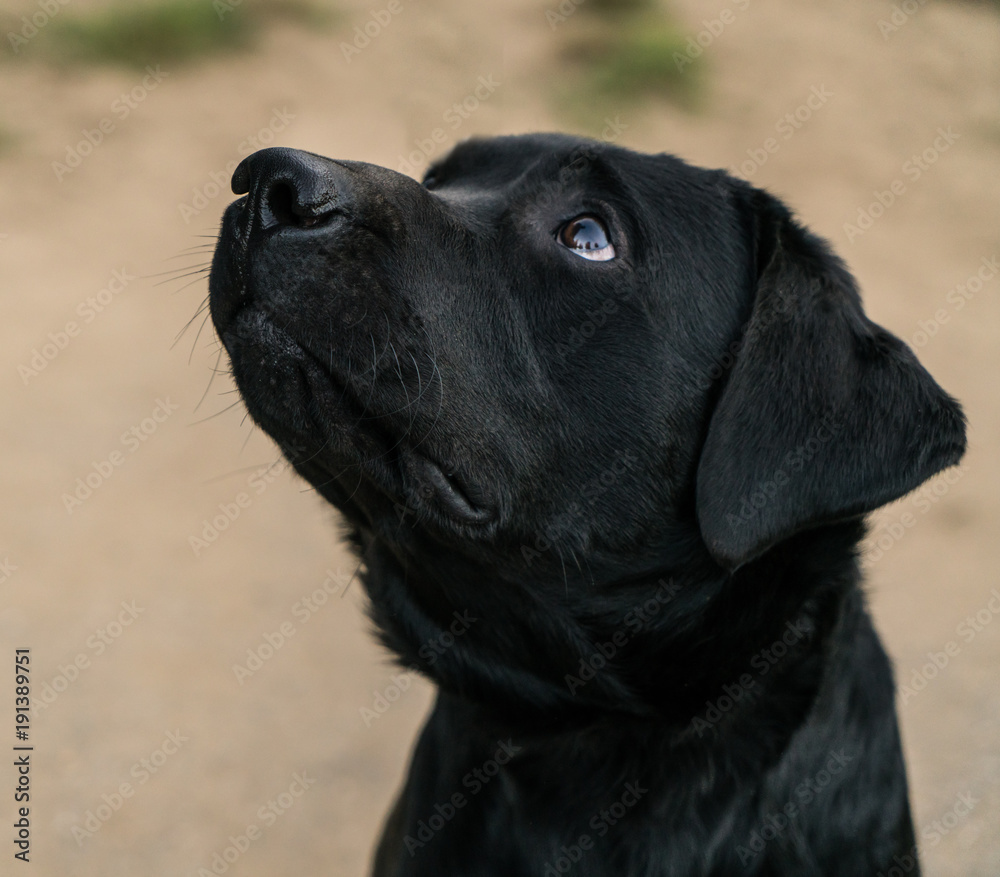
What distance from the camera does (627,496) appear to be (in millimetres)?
2449

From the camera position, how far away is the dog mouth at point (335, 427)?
6.93ft

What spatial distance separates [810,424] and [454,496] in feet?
2.63

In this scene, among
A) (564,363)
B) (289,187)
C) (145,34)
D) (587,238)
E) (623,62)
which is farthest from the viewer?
(623,62)

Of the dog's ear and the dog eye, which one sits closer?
the dog's ear

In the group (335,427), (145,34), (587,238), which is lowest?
(145,34)

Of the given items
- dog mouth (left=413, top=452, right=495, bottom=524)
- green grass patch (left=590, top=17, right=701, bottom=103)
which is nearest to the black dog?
dog mouth (left=413, top=452, right=495, bottom=524)

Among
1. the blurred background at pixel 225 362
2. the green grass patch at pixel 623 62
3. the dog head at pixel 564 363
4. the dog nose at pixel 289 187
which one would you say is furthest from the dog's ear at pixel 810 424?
the green grass patch at pixel 623 62

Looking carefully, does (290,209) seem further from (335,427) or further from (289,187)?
(335,427)

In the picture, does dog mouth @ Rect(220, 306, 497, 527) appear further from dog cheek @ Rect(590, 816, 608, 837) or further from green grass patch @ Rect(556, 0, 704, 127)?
green grass patch @ Rect(556, 0, 704, 127)

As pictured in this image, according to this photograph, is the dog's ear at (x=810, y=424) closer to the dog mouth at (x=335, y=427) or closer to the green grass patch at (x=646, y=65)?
the dog mouth at (x=335, y=427)

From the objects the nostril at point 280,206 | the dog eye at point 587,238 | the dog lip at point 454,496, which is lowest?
the dog lip at point 454,496

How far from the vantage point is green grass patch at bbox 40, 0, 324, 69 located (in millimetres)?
8430

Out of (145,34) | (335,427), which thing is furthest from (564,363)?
(145,34)

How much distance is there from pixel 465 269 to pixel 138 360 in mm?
4373
